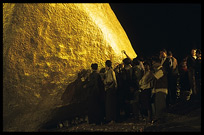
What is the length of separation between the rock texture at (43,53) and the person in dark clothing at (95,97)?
530 mm

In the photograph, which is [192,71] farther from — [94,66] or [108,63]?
[94,66]

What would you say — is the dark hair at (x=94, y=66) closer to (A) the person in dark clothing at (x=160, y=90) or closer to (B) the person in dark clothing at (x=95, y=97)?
(B) the person in dark clothing at (x=95, y=97)

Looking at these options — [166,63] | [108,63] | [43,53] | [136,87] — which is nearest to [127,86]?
[136,87]

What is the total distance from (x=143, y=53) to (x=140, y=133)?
5187 millimetres

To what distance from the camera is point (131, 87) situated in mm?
7094

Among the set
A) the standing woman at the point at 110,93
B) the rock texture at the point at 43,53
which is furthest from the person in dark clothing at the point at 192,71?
the standing woman at the point at 110,93

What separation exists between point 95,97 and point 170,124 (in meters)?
2.13

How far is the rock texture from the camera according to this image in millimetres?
7250

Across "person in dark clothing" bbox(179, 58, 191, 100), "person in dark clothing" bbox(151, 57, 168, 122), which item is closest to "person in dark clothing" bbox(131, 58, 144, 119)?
"person in dark clothing" bbox(151, 57, 168, 122)

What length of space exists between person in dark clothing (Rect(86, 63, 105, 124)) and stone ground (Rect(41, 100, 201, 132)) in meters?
0.25

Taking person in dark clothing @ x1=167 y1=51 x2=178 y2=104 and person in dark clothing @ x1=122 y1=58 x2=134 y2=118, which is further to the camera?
person in dark clothing @ x1=167 y1=51 x2=178 y2=104

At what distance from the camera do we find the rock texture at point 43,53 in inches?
285

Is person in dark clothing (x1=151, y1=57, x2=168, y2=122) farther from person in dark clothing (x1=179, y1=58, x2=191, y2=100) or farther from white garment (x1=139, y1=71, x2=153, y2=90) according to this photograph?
person in dark clothing (x1=179, y1=58, x2=191, y2=100)

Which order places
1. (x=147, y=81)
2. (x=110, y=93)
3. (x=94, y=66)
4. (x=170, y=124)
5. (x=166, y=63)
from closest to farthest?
1. (x=170, y=124)
2. (x=147, y=81)
3. (x=110, y=93)
4. (x=94, y=66)
5. (x=166, y=63)
